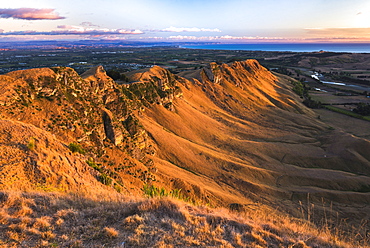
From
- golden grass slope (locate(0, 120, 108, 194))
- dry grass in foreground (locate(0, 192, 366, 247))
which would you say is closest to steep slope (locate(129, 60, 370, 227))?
golden grass slope (locate(0, 120, 108, 194))

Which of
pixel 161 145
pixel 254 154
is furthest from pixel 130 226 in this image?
pixel 254 154

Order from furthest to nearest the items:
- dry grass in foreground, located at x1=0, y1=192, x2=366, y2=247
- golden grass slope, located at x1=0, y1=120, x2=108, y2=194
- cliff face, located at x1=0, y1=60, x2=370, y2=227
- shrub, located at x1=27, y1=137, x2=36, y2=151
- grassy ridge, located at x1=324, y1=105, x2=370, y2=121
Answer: grassy ridge, located at x1=324, y1=105, x2=370, y2=121
cliff face, located at x1=0, y1=60, x2=370, y2=227
shrub, located at x1=27, y1=137, x2=36, y2=151
golden grass slope, located at x1=0, y1=120, x2=108, y2=194
dry grass in foreground, located at x1=0, y1=192, x2=366, y2=247

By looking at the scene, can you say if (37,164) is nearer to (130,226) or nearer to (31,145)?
(31,145)

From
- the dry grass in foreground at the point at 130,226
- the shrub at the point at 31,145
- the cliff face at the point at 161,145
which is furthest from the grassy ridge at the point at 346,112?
the shrub at the point at 31,145

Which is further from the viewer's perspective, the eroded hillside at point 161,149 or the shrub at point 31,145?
the eroded hillside at point 161,149

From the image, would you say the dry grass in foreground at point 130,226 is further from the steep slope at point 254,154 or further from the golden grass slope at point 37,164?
the steep slope at point 254,154

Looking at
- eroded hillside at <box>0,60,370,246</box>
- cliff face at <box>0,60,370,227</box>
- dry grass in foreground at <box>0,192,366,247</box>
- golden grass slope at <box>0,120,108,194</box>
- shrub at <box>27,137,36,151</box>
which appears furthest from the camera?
cliff face at <box>0,60,370,227</box>

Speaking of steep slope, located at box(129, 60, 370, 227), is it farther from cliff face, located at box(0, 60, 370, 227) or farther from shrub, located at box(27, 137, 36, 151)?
shrub, located at box(27, 137, 36, 151)
